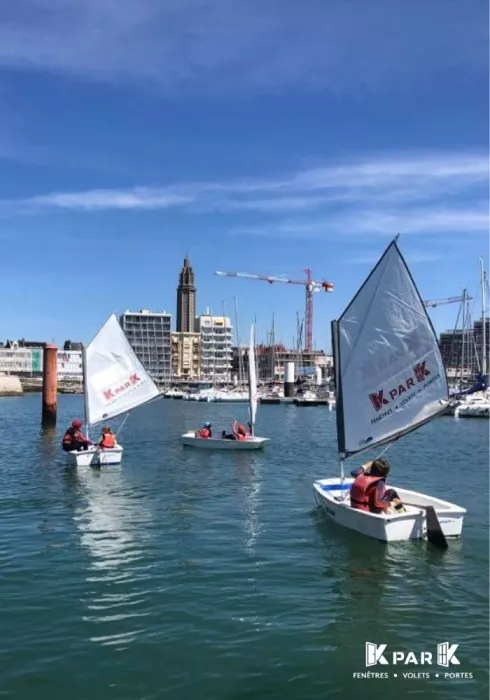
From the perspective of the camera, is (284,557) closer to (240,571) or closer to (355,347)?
(240,571)

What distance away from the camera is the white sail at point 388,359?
2112 cm

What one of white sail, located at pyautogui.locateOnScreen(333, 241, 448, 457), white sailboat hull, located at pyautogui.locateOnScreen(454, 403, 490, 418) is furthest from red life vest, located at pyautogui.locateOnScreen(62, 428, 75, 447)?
white sailboat hull, located at pyautogui.locateOnScreen(454, 403, 490, 418)

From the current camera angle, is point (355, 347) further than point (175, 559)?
Yes

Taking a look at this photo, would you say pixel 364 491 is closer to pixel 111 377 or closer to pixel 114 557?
pixel 114 557

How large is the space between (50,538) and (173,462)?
1880 cm

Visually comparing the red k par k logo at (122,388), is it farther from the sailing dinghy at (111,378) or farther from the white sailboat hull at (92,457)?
the white sailboat hull at (92,457)

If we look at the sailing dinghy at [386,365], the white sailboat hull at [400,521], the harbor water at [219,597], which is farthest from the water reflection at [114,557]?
the sailing dinghy at [386,365]

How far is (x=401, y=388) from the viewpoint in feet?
69.9

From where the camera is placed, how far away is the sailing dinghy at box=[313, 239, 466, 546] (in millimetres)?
21109

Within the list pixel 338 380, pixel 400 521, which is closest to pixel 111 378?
pixel 338 380

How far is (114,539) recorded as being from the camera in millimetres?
19922

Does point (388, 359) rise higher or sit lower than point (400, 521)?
higher

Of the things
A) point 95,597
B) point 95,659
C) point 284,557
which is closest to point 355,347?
point 284,557

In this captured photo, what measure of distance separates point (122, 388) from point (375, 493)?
2126cm
